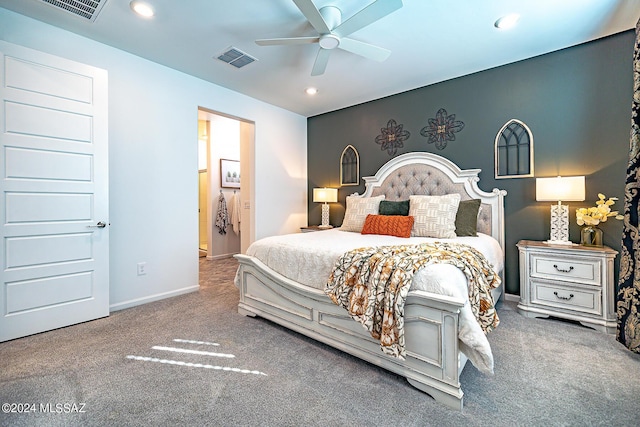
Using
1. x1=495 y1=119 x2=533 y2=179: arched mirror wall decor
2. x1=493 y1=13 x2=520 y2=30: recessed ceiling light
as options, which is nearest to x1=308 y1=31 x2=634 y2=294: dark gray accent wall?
x1=495 y1=119 x2=533 y2=179: arched mirror wall decor

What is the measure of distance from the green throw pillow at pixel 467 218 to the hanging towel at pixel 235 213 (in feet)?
13.6

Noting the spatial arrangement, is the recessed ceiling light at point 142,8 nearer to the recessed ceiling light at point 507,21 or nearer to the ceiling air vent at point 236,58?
the ceiling air vent at point 236,58

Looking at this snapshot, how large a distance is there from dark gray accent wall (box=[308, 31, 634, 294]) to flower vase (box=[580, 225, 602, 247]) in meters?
0.16

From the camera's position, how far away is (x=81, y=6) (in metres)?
2.24

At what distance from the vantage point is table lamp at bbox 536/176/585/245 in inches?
100

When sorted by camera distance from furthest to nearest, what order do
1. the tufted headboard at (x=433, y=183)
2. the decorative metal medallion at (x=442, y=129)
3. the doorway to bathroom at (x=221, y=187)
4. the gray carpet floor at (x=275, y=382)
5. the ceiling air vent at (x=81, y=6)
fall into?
the doorway to bathroom at (x=221, y=187) < the decorative metal medallion at (x=442, y=129) < the tufted headboard at (x=433, y=183) < the ceiling air vent at (x=81, y=6) < the gray carpet floor at (x=275, y=382)

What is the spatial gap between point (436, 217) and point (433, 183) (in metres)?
0.80

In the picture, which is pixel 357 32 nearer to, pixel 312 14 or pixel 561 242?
pixel 312 14

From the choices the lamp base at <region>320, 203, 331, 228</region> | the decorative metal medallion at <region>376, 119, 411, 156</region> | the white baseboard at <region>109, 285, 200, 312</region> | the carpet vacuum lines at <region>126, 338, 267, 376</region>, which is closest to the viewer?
the carpet vacuum lines at <region>126, 338, 267, 376</region>

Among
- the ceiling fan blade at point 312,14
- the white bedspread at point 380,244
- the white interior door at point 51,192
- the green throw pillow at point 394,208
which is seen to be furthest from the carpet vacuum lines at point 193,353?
the ceiling fan blade at point 312,14

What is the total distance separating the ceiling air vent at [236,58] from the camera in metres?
2.90

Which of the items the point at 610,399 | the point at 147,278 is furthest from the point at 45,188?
the point at 610,399

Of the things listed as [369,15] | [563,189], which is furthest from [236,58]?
[563,189]

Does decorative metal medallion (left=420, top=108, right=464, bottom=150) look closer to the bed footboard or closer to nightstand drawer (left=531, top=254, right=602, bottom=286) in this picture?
nightstand drawer (left=531, top=254, right=602, bottom=286)
